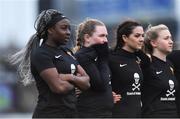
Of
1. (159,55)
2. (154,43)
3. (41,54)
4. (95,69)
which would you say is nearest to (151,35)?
(154,43)

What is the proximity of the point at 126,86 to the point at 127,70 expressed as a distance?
175 millimetres

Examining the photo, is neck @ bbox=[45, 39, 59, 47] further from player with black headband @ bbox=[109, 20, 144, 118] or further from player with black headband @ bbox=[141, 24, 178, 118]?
player with black headband @ bbox=[141, 24, 178, 118]

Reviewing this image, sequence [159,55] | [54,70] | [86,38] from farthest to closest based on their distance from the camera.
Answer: [159,55], [86,38], [54,70]

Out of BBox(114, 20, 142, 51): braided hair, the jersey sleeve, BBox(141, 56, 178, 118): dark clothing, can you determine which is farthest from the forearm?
BBox(141, 56, 178, 118): dark clothing

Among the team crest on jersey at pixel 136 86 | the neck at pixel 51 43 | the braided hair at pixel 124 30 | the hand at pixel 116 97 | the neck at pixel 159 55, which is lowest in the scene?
the hand at pixel 116 97

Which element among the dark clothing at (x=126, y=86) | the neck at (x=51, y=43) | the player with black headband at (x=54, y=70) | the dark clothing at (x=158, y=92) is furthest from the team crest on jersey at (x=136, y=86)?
the neck at (x=51, y=43)

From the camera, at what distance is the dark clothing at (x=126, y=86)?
30.5 feet

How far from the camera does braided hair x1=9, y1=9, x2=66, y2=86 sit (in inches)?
336

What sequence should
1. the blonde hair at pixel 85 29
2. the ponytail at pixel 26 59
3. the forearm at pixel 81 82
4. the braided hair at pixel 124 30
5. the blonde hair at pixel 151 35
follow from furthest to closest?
the blonde hair at pixel 151 35 → the braided hair at pixel 124 30 → the blonde hair at pixel 85 29 → the ponytail at pixel 26 59 → the forearm at pixel 81 82

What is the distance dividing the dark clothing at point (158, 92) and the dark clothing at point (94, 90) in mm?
726

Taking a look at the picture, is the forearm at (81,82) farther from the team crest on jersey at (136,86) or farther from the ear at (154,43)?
the ear at (154,43)

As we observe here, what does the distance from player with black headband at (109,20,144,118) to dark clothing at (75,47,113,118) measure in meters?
0.37

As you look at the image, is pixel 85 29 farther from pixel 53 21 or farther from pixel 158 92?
pixel 158 92

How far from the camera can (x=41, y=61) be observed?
8242 millimetres
